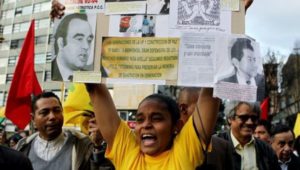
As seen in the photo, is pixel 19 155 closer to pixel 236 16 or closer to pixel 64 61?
pixel 64 61

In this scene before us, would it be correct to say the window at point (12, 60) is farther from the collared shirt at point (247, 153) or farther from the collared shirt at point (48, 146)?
the collared shirt at point (247, 153)

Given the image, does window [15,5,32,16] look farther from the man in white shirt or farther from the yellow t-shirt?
the yellow t-shirt

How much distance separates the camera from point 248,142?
3902mm

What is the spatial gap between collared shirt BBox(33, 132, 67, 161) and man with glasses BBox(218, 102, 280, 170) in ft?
4.68

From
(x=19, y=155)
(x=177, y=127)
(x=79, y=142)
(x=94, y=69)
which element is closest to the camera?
(x=19, y=155)

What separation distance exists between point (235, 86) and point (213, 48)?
0.74 feet

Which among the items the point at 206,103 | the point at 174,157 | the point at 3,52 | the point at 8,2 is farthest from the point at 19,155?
the point at 8,2

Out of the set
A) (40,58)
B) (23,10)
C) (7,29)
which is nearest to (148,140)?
(40,58)

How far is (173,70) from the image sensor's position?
2.38 m

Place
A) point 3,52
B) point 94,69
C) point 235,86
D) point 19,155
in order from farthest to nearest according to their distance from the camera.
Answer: point 3,52 < point 94,69 < point 235,86 < point 19,155

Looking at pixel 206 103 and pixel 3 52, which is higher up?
pixel 3 52

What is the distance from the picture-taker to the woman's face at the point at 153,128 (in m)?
2.50

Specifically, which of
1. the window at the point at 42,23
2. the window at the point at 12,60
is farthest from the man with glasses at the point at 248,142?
the window at the point at 12,60

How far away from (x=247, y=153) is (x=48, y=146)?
1.67m
